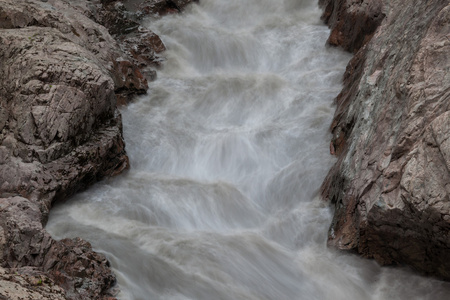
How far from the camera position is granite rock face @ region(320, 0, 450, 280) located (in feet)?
16.9

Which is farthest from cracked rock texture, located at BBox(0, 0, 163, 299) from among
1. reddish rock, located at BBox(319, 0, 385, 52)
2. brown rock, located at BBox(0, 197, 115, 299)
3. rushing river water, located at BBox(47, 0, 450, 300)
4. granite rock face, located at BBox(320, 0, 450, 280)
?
reddish rock, located at BBox(319, 0, 385, 52)

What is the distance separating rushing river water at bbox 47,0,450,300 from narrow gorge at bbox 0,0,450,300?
0.03 m

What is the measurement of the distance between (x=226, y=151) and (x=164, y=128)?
60.4 inches

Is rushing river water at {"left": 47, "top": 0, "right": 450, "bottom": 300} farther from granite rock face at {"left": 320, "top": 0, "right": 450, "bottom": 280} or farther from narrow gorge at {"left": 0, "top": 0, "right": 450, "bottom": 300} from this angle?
granite rock face at {"left": 320, "top": 0, "right": 450, "bottom": 280}

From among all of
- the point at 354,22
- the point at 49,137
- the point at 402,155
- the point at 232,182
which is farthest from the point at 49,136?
the point at 354,22

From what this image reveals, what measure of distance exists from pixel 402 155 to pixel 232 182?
3639 millimetres

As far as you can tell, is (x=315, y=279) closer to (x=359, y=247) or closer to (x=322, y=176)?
(x=359, y=247)

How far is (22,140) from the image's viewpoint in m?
7.45

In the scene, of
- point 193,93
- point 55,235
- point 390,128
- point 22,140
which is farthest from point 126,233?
point 193,93

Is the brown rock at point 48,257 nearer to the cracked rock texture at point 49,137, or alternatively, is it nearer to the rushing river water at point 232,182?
the cracked rock texture at point 49,137

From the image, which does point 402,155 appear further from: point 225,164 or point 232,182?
point 225,164

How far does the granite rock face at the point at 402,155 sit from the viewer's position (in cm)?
515

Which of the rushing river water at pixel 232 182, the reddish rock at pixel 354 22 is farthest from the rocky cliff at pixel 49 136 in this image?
the reddish rock at pixel 354 22

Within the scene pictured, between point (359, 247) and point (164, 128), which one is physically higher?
point (359, 247)
